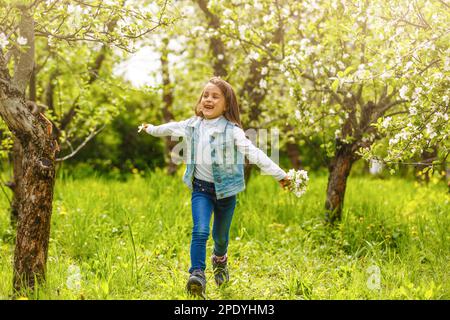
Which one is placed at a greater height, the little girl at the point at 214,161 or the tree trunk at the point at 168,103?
the tree trunk at the point at 168,103

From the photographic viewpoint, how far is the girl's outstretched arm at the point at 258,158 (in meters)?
3.90

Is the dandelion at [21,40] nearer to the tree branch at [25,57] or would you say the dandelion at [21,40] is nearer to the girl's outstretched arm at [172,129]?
the tree branch at [25,57]

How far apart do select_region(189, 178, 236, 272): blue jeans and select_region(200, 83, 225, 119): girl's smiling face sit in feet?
1.65

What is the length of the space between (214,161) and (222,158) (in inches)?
2.4

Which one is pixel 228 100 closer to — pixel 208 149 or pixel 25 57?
pixel 208 149

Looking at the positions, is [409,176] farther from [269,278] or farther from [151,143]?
[269,278]

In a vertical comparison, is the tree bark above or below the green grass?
above

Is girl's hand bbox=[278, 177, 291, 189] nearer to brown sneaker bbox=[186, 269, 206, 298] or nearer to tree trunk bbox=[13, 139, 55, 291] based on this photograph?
brown sneaker bbox=[186, 269, 206, 298]

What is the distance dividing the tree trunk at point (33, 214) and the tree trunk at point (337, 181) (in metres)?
3.25

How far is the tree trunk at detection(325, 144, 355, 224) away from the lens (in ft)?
20.0

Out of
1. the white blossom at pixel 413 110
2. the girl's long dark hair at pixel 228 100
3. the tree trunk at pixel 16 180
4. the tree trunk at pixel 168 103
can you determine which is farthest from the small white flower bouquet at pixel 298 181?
the tree trunk at pixel 168 103

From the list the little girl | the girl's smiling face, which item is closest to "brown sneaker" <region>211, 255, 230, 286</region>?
the little girl

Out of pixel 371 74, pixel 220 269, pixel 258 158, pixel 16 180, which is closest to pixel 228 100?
pixel 258 158

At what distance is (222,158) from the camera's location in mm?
4066
